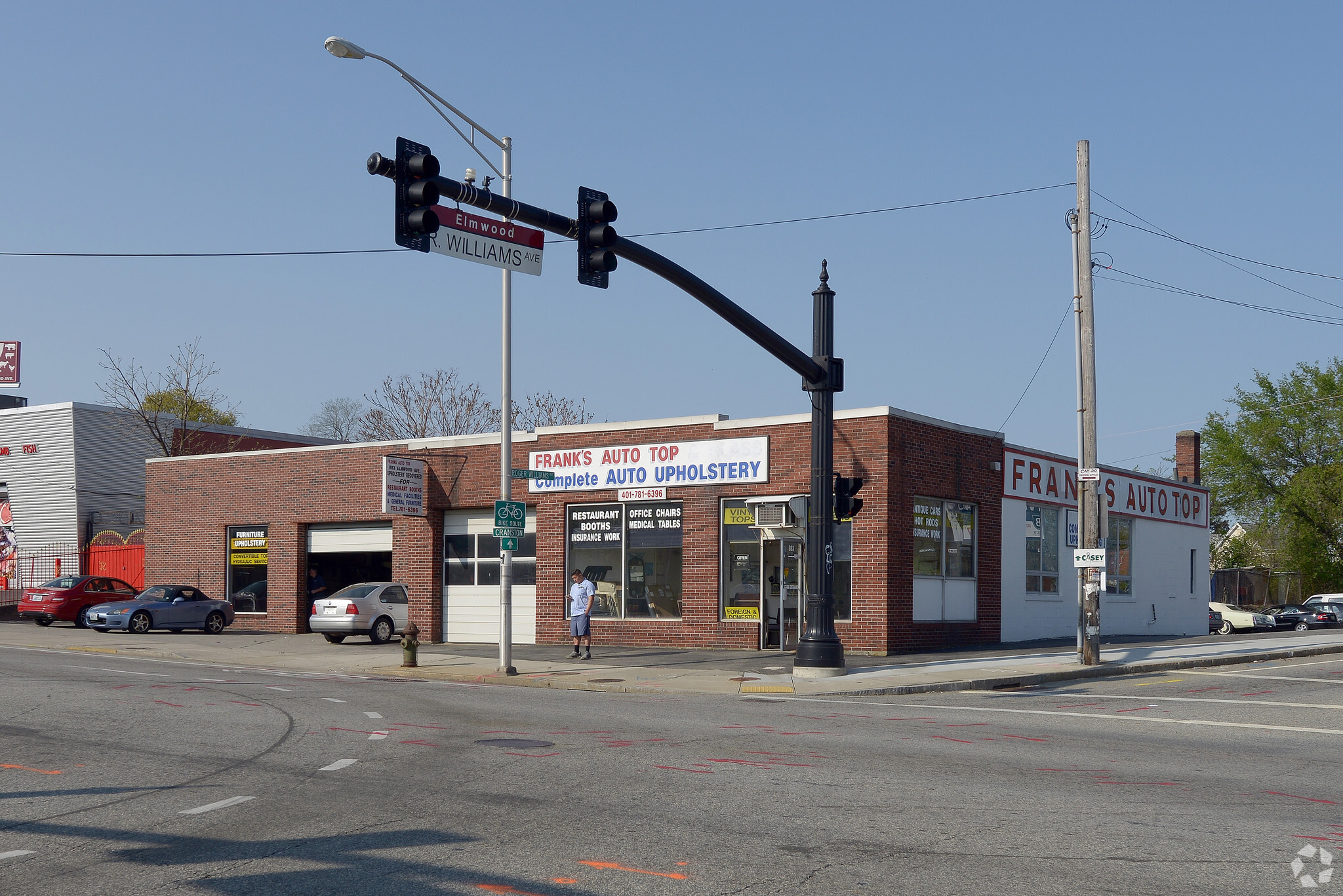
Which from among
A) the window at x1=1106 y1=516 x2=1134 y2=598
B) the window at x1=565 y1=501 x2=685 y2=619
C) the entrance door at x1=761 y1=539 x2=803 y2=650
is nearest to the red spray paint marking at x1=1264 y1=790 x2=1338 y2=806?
the entrance door at x1=761 y1=539 x2=803 y2=650

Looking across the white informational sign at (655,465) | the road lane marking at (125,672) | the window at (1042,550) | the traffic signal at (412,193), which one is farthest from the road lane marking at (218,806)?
the window at (1042,550)

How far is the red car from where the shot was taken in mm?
35375

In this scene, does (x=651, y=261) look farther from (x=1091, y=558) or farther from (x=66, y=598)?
(x=66, y=598)

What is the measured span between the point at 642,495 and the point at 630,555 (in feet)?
4.88

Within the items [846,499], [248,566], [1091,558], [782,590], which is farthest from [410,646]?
[248,566]

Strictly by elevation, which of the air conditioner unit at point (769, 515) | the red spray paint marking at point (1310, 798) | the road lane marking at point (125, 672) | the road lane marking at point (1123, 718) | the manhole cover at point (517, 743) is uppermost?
A: the air conditioner unit at point (769, 515)

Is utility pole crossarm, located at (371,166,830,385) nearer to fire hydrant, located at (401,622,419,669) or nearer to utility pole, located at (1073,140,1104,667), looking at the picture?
utility pole, located at (1073,140,1104,667)

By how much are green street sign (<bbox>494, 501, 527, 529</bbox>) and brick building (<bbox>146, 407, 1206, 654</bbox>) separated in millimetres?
4909

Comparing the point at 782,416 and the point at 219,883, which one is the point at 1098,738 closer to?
the point at 219,883

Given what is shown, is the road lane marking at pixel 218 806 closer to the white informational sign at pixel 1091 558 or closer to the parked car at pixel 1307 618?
the white informational sign at pixel 1091 558

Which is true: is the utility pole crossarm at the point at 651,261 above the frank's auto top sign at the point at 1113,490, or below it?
above

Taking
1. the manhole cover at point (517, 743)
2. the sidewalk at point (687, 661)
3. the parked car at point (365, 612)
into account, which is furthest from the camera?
the parked car at point (365, 612)

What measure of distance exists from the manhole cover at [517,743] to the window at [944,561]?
15189mm

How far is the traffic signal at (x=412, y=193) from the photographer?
40.2 feet
